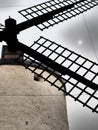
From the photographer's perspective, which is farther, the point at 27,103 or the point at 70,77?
Answer: the point at 27,103

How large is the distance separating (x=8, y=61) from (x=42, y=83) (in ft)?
3.04

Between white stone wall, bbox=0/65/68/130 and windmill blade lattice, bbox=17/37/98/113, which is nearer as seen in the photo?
windmill blade lattice, bbox=17/37/98/113

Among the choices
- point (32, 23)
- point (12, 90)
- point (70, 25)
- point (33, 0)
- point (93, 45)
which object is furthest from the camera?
point (33, 0)

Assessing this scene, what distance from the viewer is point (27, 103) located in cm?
523

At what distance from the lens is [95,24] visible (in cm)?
844

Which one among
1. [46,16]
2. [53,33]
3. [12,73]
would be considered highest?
[46,16]

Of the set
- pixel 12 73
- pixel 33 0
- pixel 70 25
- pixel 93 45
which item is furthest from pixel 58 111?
pixel 33 0

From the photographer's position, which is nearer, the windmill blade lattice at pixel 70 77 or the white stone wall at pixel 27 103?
the windmill blade lattice at pixel 70 77

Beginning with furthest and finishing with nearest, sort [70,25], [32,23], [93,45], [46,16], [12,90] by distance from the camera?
1. [70,25]
2. [93,45]
3. [12,90]
4. [46,16]
5. [32,23]

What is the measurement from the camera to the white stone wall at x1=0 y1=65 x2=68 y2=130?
16.0 ft

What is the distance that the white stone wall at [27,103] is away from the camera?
4.89 m

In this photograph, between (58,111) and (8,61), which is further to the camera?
(8,61)

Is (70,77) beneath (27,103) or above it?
above

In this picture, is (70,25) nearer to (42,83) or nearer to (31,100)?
(42,83)
